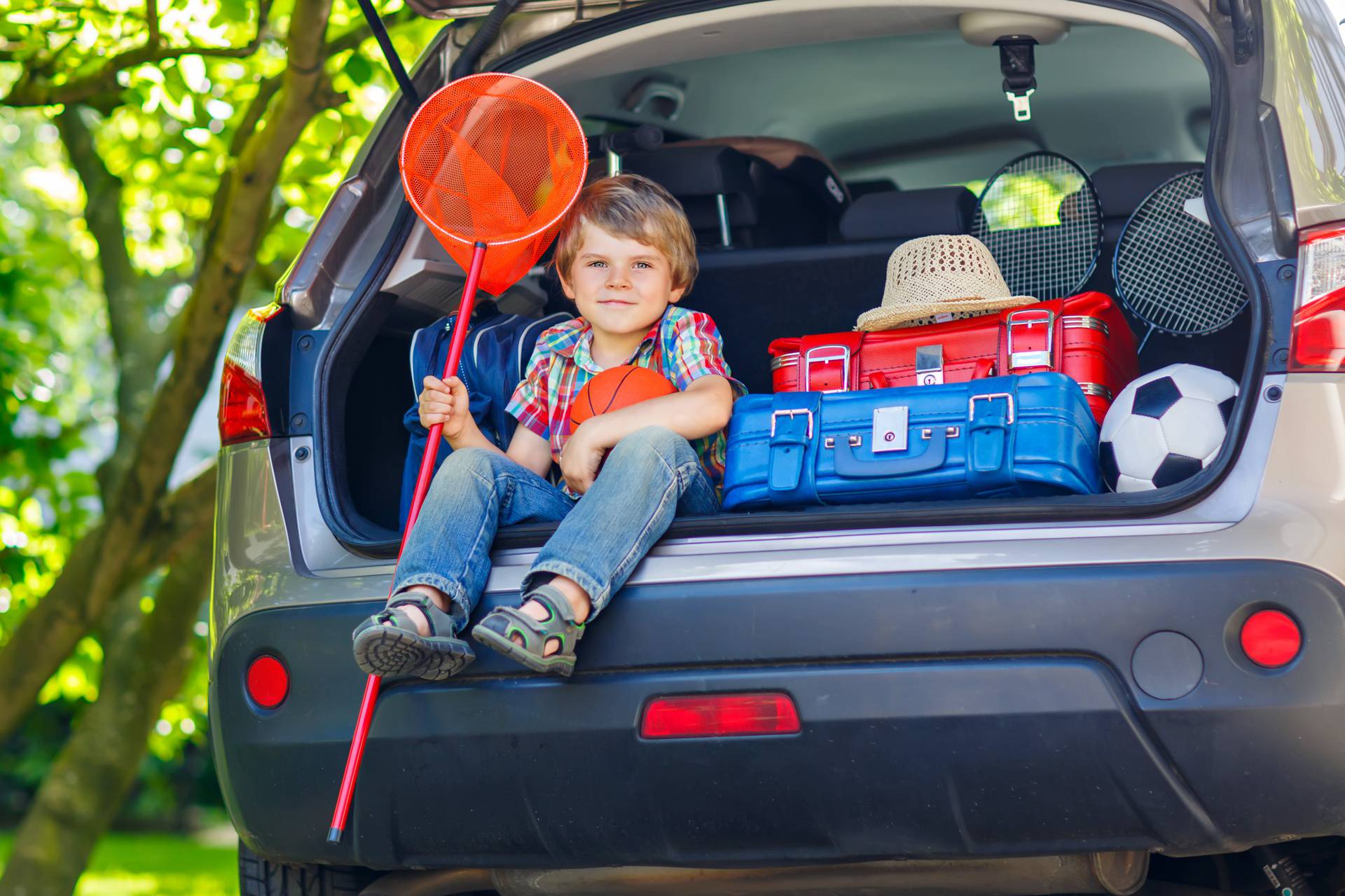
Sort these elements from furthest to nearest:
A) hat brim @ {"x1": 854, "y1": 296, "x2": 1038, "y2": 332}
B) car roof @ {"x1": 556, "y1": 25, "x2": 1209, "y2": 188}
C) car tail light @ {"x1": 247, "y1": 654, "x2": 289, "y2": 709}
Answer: car roof @ {"x1": 556, "y1": 25, "x2": 1209, "y2": 188}, hat brim @ {"x1": 854, "y1": 296, "x2": 1038, "y2": 332}, car tail light @ {"x1": 247, "y1": 654, "x2": 289, "y2": 709}

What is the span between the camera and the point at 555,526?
252cm

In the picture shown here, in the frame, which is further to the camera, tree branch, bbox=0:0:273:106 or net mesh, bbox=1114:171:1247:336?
tree branch, bbox=0:0:273:106

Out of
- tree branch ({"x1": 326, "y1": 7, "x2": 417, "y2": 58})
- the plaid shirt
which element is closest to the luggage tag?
the plaid shirt

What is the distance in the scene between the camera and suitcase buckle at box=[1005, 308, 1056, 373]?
278 centimetres

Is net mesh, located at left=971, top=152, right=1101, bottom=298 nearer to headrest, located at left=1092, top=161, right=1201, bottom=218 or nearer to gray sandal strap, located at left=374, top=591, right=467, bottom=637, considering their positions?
headrest, located at left=1092, top=161, right=1201, bottom=218

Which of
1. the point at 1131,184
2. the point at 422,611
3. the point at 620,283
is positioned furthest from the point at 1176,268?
the point at 422,611

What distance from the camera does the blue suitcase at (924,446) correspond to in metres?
2.39

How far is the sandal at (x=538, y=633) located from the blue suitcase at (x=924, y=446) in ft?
1.51

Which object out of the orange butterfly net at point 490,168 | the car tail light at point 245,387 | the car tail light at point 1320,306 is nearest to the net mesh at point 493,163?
the orange butterfly net at point 490,168

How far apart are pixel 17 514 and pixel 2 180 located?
2427mm

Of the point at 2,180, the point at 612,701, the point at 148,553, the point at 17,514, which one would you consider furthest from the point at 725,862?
the point at 2,180

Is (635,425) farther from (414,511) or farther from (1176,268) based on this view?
(1176,268)

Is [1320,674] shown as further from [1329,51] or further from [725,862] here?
[1329,51]

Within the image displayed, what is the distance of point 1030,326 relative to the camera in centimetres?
280
